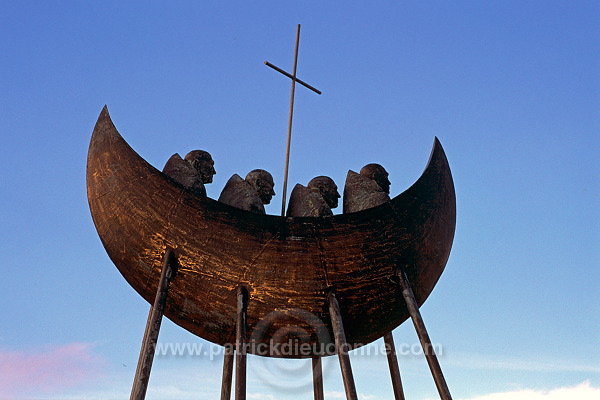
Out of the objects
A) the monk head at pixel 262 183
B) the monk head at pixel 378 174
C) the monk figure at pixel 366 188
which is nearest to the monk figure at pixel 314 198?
the monk figure at pixel 366 188

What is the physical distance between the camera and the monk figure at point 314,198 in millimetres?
9078

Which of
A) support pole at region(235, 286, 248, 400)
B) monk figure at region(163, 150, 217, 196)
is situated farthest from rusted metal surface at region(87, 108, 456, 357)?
monk figure at region(163, 150, 217, 196)

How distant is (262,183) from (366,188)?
159 centimetres

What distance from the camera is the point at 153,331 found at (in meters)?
7.94

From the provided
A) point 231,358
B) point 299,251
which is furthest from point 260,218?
point 231,358

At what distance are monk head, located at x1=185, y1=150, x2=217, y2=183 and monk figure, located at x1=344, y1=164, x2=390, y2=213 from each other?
6.86ft

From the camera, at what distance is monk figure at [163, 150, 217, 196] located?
886 centimetres

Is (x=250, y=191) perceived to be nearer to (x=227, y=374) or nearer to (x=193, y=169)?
(x=193, y=169)

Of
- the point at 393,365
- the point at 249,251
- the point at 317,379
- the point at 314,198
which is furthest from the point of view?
the point at 317,379

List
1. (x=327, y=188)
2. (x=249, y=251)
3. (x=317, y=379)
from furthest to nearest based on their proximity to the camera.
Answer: (x=317, y=379) → (x=327, y=188) → (x=249, y=251)

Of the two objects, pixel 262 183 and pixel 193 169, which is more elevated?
pixel 262 183

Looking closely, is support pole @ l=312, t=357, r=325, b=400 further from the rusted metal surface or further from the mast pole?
the mast pole

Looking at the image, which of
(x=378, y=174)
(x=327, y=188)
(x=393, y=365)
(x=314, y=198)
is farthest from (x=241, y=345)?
(x=378, y=174)

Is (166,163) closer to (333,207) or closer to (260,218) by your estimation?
(260,218)
